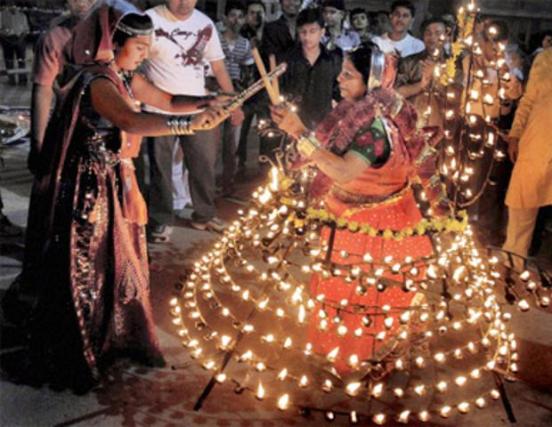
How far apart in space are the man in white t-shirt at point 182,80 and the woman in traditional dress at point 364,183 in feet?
8.37

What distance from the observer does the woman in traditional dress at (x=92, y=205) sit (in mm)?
3422

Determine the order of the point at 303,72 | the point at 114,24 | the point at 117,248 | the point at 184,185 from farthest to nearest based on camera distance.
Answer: the point at 184,185 < the point at 303,72 < the point at 117,248 < the point at 114,24

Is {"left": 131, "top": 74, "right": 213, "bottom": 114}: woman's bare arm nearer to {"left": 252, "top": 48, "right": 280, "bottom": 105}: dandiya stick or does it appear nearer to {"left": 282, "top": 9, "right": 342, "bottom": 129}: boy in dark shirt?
{"left": 252, "top": 48, "right": 280, "bottom": 105}: dandiya stick

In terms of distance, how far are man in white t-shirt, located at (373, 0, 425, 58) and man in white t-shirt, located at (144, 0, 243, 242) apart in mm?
1758

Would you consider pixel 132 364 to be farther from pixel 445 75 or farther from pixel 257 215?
pixel 445 75

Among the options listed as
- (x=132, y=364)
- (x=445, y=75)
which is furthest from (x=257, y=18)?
(x=132, y=364)

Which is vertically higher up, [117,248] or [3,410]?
[117,248]

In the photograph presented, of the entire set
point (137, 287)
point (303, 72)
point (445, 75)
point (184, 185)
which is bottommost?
point (184, 185)

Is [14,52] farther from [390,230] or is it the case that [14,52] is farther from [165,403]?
[390,230]

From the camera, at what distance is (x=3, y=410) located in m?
3.55

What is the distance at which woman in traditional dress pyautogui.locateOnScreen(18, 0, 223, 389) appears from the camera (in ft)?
→ 11.2

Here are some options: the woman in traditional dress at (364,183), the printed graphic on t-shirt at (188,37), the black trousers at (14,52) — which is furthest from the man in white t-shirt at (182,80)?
the black trousers at (14,52)

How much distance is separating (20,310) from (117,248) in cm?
98

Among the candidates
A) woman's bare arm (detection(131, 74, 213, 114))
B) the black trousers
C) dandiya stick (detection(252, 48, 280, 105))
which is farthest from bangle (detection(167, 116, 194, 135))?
the black trousers
